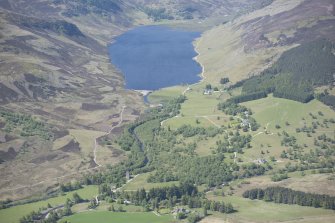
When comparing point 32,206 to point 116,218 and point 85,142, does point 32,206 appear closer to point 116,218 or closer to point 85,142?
point 116,218

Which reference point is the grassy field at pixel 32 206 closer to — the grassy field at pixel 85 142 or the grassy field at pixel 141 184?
the grassy field at pixel 141 184

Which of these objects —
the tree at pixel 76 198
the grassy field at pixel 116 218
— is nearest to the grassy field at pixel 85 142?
the tree at pixel 76 198

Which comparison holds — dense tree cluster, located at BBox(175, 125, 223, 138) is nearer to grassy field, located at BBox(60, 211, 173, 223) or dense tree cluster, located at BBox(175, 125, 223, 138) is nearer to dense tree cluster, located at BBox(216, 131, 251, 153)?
dense tree cluster, located at BBox(216, 131, 251, 153)

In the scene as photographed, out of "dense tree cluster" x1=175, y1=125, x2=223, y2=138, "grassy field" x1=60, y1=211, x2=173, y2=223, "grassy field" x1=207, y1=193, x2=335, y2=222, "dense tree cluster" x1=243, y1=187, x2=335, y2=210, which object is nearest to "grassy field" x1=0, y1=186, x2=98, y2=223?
"grassy field" x1=60, y1=211, x2=173, y2=223

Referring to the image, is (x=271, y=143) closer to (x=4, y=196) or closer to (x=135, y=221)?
(x=135, y=221)

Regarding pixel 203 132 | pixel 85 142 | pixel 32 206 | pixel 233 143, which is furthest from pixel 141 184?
pixel 203 132

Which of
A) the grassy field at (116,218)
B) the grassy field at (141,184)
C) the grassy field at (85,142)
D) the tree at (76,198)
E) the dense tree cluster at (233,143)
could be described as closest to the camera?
the grassy field at (116,218)

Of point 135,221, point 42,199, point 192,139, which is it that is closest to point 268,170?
point 192,139
